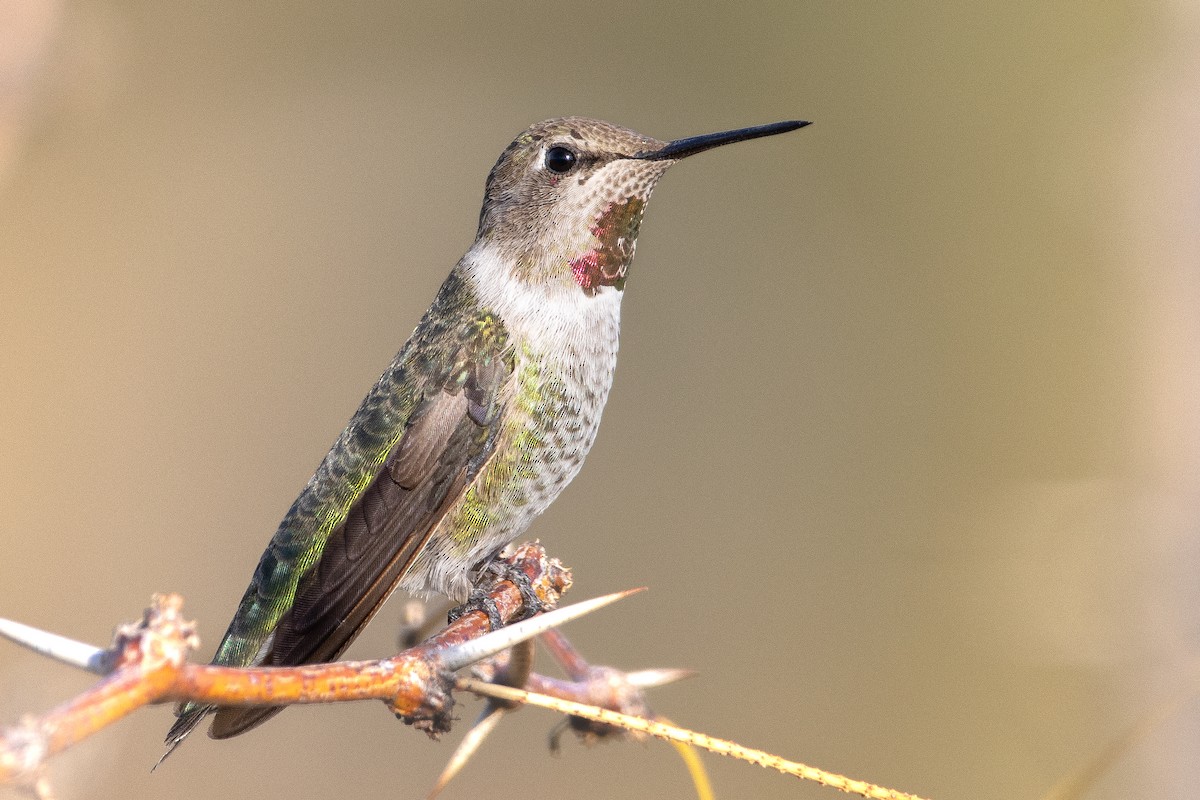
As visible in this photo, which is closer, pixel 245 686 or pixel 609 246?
pixel 245 686

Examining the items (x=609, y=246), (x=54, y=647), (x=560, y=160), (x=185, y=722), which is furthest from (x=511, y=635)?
(x=560, y=160)

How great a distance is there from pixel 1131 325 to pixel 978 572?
1204mm

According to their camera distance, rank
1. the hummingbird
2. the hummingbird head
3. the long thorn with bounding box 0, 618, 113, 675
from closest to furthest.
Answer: the long thorn with bounding box 0, 618, 113, 675 < the hummingbird < the hummingbird head

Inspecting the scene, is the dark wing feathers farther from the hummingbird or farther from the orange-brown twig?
the orange-brown twig

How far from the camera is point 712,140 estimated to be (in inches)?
65.7

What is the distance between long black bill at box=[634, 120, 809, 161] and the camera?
5.00 ft

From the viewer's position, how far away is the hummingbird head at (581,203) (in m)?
1.89

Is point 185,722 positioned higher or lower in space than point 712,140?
lower

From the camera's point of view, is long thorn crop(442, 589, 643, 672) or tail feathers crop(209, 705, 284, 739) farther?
tail feathers crop(209, 705, 284, 739)

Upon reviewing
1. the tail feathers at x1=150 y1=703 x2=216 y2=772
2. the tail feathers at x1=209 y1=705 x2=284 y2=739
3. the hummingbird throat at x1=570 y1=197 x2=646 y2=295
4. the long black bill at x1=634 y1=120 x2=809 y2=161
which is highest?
the long black bill at x1=634 y1=120 x2=809 y2=161

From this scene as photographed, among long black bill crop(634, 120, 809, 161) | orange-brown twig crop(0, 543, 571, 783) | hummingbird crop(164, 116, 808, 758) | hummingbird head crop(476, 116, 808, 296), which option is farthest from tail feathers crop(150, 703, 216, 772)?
long black bill crop(634, 120, 809, 161)

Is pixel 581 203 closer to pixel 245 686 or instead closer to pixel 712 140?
pixel 712 140

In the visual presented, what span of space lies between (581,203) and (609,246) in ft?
0.31

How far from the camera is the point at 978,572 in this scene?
160 inches
